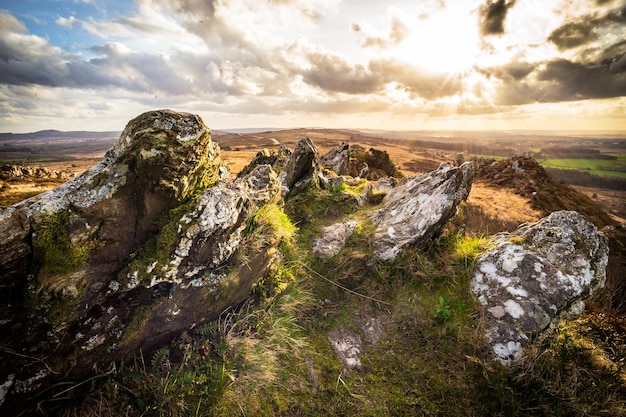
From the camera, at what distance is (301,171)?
355 inches

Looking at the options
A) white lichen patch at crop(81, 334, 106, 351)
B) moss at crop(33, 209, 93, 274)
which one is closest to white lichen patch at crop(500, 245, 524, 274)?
white lichen patch at crop(81, 334, 106, 351)

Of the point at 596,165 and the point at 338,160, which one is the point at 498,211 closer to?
the point at 338,160

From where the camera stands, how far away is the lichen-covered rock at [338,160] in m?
18.0

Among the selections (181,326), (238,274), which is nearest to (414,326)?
(238,274)

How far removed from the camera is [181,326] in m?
4.39

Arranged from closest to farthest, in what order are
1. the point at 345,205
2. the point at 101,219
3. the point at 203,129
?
1. the point at 101,219
2. the point at 203,129
3. the point at 345,205

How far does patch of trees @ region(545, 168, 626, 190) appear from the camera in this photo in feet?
250

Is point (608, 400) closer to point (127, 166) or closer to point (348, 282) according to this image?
point (348, 282)

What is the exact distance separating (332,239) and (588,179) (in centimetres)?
10670

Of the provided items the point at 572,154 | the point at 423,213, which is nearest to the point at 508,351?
the point at 423,213

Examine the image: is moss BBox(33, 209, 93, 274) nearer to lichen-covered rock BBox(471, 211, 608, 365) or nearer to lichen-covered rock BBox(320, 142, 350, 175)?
lichen-covered rock BBox(471, 211, 608, 365)

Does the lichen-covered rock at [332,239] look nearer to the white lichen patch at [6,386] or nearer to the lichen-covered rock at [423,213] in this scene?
the lichen-covered rock at [423,213]

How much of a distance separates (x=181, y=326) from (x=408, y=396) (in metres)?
3.71

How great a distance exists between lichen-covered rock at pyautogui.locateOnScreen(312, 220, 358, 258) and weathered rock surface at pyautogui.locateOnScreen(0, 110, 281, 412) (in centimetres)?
213
